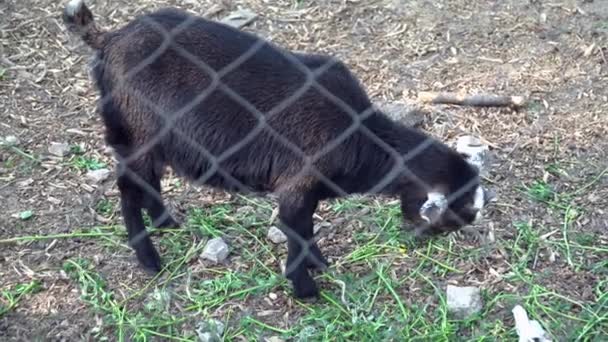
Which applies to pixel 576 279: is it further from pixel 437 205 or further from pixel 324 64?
pixel 324 64

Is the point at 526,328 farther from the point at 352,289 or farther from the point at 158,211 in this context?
the point at 158,211

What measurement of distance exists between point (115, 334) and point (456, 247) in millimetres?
1343

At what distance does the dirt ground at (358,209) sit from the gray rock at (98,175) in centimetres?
4

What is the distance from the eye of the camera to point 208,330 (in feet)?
11.9

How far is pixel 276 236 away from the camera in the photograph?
4.13 m

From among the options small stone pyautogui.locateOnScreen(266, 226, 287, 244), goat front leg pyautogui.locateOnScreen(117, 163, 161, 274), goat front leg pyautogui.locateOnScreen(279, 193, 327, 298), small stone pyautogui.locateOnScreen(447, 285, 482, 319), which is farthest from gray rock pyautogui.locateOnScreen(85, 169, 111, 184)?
small stone pyautogui.locateOnScreen(447, 285, 482, 319)

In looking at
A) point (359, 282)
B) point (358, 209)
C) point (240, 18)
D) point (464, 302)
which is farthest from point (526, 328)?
point (240, 18)

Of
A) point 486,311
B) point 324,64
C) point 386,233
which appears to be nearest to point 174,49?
point 324,64

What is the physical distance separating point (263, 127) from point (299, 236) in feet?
1.40

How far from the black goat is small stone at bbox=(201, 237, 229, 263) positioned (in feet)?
1.01

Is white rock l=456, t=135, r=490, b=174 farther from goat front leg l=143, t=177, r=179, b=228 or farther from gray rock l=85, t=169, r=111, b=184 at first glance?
gray rock l=85, t=169, r=111, b=184

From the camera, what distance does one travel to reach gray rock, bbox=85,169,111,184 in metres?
4.41

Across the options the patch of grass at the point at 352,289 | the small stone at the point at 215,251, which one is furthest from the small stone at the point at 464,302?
the small stone at the point at 215,251

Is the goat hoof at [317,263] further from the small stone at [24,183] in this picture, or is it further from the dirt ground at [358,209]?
the small stone at [24,183]
